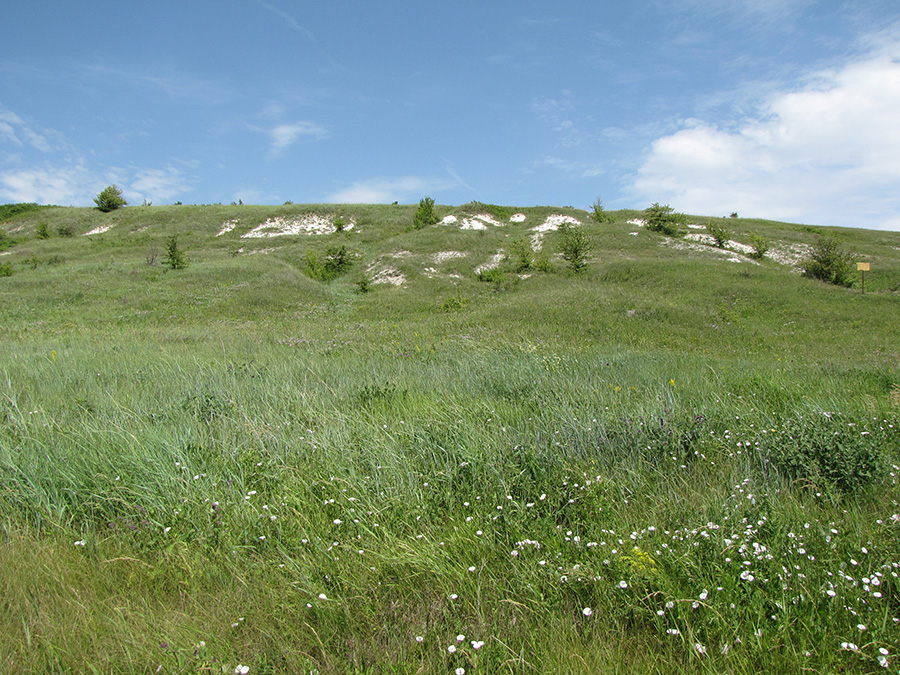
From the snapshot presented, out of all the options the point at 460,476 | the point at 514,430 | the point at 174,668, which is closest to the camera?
the point at 174,668

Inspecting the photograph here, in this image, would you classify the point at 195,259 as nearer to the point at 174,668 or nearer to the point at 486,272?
the point at 486,272

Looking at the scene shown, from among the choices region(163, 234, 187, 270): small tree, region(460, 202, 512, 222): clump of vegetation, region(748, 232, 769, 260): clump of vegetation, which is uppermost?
region(460, 202, 512, 222): clump of vegetation

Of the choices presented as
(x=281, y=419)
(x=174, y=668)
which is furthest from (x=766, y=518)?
(x=281, y=419)

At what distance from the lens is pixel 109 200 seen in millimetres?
62250

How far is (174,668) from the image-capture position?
2.00 meters

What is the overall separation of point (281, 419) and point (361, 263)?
3648 cm

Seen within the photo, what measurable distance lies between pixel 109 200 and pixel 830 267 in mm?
79962

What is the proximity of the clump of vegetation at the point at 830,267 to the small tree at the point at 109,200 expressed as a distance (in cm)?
7854

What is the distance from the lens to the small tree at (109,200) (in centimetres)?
6206

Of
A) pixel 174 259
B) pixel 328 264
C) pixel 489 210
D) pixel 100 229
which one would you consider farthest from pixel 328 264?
pixel 100 229

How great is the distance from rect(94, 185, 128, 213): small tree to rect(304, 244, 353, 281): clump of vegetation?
42331 millimetres

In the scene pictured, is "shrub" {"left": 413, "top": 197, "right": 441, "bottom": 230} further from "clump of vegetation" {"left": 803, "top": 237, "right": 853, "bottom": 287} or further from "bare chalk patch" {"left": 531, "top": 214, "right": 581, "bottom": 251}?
"clump of vegetation" {"left": 803, "top": 237, "right": 853, "bottom": 287}

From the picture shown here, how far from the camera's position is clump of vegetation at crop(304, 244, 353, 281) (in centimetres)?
3744

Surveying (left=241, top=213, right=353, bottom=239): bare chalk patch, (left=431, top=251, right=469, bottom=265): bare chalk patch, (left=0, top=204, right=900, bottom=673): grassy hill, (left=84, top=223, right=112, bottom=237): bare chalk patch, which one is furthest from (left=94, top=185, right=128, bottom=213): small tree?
(left=0, top=204, right=900, bottom=673): grassy hill
